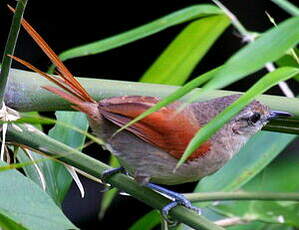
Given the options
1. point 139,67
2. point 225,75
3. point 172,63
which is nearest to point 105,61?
point 139,67

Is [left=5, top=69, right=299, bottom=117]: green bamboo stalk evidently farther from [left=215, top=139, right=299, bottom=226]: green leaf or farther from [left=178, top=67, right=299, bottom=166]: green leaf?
[left=215, top=139, right=299, bottom=226]: green leaf

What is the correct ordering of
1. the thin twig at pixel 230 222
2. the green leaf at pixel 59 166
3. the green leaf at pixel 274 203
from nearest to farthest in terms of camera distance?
the green leaf at pixel 59 166
the thin twig at pixel 230 222
the green leaf at pixel 274 203

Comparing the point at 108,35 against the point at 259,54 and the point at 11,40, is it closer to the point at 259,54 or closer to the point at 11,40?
the point at 11,40

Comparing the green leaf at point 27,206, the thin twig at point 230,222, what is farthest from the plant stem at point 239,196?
the thin twig at point 230,222

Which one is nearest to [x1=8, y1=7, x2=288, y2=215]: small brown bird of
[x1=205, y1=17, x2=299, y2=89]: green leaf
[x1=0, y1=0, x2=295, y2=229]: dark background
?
[x1=205, y1=17, x2=299, y2=89]: green leaf

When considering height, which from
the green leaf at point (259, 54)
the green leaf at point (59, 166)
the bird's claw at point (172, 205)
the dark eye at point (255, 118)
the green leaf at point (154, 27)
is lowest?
the green leaf at point (259, 54)

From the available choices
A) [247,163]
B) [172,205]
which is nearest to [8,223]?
[172,205]

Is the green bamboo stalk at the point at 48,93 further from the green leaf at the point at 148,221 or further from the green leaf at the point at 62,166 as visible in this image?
the green leaf at the point at 148,221
